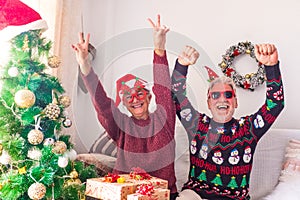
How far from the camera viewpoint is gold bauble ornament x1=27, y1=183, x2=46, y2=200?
137 centimetres

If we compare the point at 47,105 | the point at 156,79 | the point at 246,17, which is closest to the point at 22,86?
the point at 47,105

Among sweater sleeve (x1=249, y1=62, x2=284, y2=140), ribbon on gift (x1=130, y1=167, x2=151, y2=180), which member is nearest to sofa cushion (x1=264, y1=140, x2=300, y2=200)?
sweater sleeve (x1=249, y1=62, x2=284, y2=140)

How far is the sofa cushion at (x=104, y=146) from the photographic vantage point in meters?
2.18

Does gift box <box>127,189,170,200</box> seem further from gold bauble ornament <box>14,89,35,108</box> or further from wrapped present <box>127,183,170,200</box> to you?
gold bauble ornament <box>14,89,35,108</box>

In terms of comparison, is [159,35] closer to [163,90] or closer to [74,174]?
[163,90]

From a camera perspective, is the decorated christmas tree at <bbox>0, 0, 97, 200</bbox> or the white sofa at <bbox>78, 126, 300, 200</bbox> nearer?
the decorated christmas tree at <bbox>0, 0, 97, 200</bbox>

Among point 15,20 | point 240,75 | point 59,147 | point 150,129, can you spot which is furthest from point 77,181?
point 240,75

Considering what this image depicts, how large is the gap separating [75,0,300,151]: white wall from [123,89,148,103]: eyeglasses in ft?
1.39

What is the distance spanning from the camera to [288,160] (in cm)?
209

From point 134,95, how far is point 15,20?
1.90 feet

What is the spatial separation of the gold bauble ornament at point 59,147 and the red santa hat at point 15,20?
42 centimetres

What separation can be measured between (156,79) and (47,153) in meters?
0.58

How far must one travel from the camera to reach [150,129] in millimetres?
1782

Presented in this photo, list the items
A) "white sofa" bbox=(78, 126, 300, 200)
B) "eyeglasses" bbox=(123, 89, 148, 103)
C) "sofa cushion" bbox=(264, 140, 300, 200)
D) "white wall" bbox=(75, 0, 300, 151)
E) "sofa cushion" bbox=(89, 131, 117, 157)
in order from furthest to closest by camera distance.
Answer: "white wall" bbox=(75, 0, 300, 151) → "sofa cushion" bbox=(89, 131, 117, 157) → "white sofa" bbox=(78, 126, 300, 200) → "sofa cushion" bbox=(264, 140, 300, 200) → "eyeglasses" bbox=(123, 89, 148, 103)
